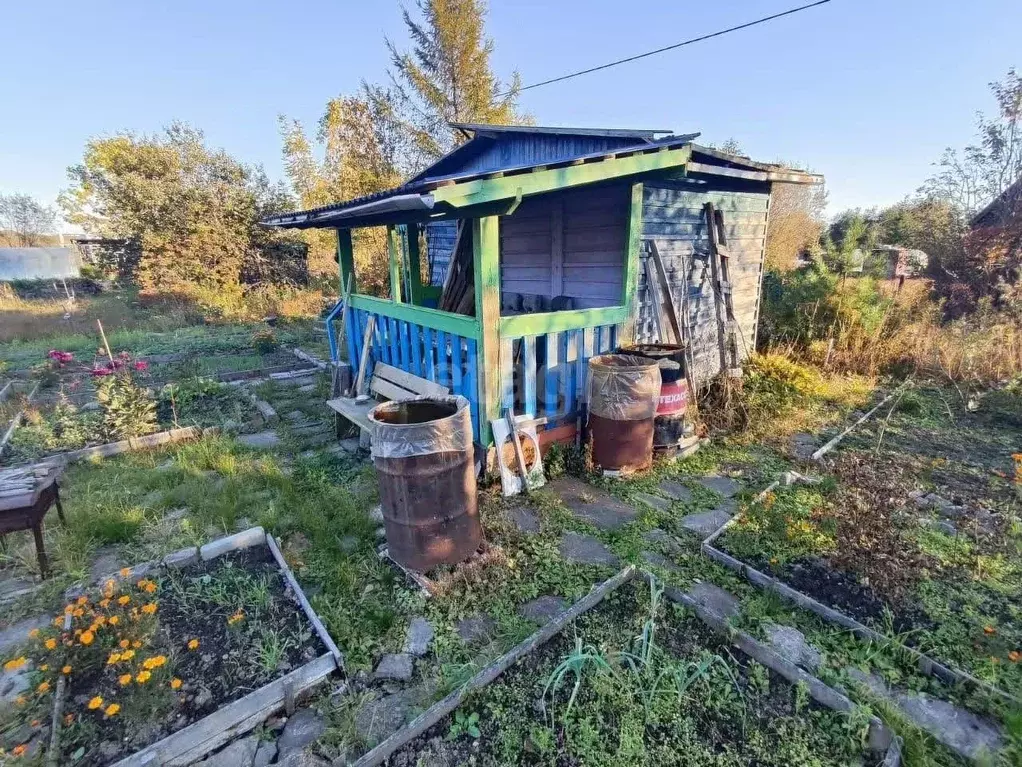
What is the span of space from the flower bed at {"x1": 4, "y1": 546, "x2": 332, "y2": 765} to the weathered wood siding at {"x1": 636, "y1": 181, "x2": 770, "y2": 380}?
409cm

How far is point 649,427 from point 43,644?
4.00 m

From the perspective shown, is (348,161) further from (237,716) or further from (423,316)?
(237,716)

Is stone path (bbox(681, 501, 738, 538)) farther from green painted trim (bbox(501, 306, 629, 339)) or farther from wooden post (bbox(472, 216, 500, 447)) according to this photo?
green painted trim (bbox(501, 306, 629, 339))

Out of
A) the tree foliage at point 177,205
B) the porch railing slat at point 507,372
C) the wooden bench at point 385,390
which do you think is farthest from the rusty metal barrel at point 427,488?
the tree foliage at point 177,205

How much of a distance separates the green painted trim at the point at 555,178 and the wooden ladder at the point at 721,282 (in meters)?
1.66

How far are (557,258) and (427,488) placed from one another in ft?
11.5

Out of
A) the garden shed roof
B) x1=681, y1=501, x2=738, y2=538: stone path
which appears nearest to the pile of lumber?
the garden shed roof

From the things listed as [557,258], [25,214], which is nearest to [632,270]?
[557,258]

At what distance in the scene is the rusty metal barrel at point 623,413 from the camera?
386cm

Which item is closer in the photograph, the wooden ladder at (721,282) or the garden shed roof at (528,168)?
the garden shed roof at (528,168)

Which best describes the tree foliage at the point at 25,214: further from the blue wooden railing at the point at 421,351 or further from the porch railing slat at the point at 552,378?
the porch railing slat at the point at 552,378

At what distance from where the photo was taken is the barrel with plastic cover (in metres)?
4.17

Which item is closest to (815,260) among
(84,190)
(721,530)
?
(721,530)

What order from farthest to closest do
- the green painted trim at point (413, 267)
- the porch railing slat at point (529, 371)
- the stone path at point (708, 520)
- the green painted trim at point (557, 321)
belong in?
1. the green painted trim at point (413, 267)
2. the porch railing slat at point (529, 371)
3. the green painted trim at point (557, 321)
4. the stone path at point (708, 520)
